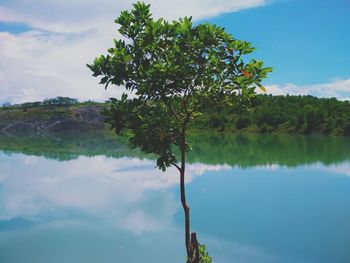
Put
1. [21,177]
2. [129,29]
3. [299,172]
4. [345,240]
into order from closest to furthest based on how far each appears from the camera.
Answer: [129,29]
[345,240]
[21,177]
[299,172]

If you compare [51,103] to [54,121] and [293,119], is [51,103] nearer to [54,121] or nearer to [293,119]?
[54,121]

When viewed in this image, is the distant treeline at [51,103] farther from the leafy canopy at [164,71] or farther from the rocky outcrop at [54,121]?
the leafy canopy at [164,71]

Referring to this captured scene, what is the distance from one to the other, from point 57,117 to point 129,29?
127 metres

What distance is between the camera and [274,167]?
35875mm

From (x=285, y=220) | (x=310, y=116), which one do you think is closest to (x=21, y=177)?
(x=285, y=220)

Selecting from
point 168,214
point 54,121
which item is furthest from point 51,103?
point 168,214

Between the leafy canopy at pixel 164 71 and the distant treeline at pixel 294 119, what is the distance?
86.9 metres

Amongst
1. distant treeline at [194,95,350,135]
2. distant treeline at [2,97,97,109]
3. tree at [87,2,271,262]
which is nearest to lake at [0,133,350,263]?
tree at [87,2,271,262]

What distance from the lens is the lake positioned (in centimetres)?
1385

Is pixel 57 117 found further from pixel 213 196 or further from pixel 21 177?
pixel 213 196

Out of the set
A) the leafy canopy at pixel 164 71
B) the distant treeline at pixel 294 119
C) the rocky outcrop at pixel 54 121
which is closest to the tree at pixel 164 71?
the leafy canopy at pixel 164 71

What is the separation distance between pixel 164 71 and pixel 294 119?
9946 cm

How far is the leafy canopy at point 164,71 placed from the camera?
279 inches

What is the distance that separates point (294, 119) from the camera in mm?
101812
